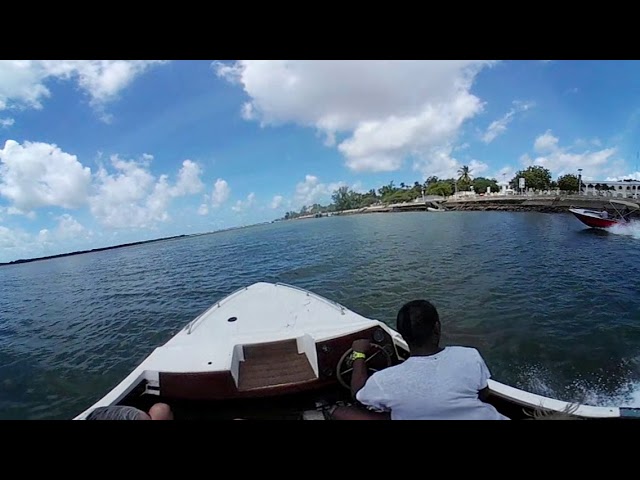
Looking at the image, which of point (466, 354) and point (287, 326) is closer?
point (466, 354)

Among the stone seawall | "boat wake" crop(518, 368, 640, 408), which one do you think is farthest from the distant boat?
the stone seawall

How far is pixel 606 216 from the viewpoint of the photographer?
14.2 metres

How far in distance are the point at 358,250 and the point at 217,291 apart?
17.6ft

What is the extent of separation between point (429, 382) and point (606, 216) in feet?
62.2

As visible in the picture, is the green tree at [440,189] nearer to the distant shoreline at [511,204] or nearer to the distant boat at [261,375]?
the distant shoreline at [511,204]

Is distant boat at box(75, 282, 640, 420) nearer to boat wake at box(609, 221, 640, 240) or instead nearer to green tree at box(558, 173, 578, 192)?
boat wake at box(609, 221, 640, 240)

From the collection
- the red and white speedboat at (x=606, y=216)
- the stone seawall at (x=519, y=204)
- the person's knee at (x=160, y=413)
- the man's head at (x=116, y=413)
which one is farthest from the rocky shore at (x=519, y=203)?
the man's head at (x=116, y=413)
